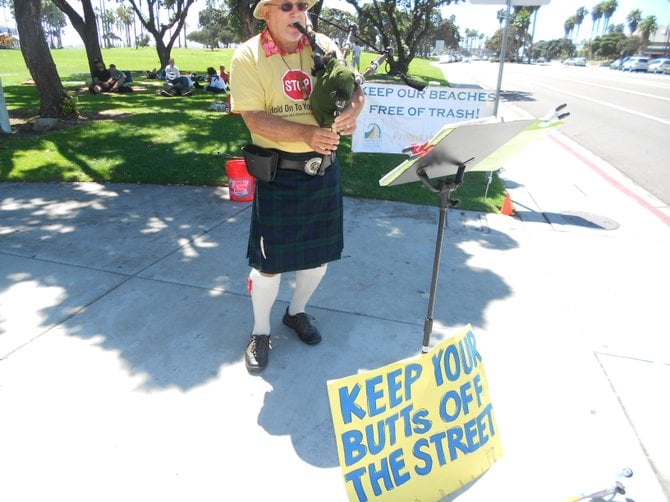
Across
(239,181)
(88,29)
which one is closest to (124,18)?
(88,29)

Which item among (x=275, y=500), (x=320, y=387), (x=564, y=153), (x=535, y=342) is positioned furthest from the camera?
(x=564, y=153)

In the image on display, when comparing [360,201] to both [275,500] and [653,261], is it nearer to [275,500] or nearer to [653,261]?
[653,261]

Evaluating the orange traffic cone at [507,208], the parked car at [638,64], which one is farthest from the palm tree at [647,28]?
the orange traffic cone at [507,208]

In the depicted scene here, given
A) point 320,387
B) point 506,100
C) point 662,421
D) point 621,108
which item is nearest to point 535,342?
point 662,421

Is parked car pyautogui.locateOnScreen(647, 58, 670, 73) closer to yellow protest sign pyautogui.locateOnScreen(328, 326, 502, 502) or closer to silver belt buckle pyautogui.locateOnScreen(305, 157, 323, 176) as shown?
silver belt buckle pyautogui.locateOnScreen(305, 157, 323, 176)

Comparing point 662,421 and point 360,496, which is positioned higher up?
point 360,496

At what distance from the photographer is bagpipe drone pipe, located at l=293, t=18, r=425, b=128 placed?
1.90 meters

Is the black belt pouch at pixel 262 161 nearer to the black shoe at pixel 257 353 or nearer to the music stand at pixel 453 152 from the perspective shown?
the music stand at pixel 453 152

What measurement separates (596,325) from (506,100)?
16591mm

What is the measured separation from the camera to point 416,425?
6.13 ft

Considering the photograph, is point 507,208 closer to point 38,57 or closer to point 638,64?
point 38,57

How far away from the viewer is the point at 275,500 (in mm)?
1919

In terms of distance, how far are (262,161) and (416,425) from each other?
1.42 m

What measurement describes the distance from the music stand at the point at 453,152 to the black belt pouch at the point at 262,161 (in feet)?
2.29
